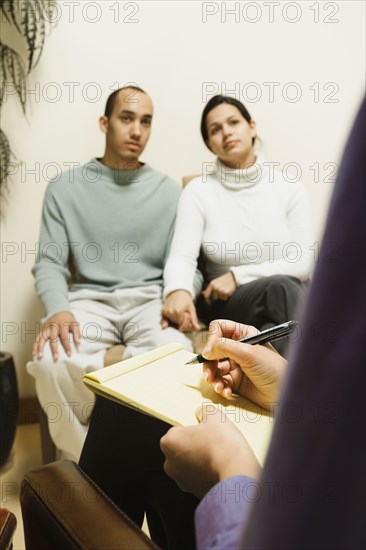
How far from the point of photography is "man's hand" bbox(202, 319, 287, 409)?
710mm

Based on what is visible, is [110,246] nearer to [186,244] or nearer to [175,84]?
[186,244]

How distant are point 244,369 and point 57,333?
96cm

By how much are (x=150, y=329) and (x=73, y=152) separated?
0.83 metres

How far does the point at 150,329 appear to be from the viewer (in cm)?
166

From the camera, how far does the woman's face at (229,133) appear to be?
1.88 m

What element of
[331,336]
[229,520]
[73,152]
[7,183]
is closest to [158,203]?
[73,152]

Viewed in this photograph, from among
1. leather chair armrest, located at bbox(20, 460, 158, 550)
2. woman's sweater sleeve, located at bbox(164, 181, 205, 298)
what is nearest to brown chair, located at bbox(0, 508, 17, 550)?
leather chair armrest, located at bbox(20, 460, 158, 550)

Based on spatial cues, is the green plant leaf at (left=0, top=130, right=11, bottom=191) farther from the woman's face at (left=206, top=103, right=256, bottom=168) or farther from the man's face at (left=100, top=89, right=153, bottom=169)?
the woman's face at (left=206, top=103, right=256, bottom=168)

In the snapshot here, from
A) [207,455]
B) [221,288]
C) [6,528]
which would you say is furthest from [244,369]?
[221,288]

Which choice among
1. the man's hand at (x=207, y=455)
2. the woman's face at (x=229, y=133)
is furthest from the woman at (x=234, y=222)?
the man's hand at (x=207, y=455)

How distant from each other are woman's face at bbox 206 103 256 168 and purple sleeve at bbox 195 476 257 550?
1575mm

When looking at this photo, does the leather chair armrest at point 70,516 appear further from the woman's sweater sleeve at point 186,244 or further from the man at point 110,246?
the woman's sweater sleeve at point 186,244

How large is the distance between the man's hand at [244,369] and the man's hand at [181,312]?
834 millimetres

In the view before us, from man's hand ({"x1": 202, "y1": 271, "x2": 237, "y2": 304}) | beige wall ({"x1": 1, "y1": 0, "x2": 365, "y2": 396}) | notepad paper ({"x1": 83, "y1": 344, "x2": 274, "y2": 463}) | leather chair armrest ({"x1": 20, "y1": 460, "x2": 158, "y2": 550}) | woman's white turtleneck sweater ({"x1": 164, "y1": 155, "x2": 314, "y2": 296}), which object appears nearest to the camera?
leather chair armrest ({"x1": 20, "y1": 460, "x2": 158, "y2": 550})
